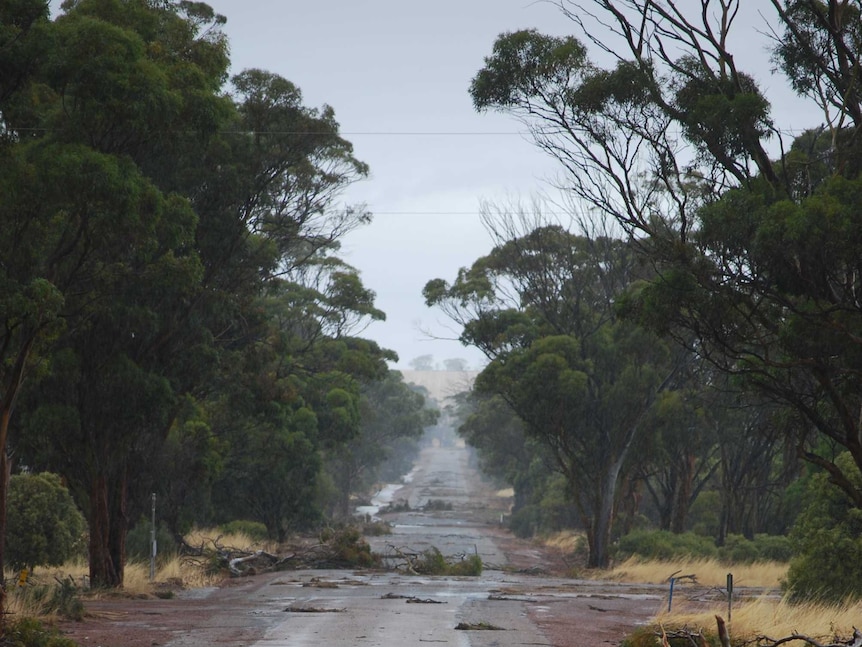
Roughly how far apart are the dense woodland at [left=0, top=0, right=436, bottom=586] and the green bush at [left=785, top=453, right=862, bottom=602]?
40.1 ft

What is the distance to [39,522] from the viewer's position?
25.0 m

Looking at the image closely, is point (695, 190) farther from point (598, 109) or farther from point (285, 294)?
point (285, 294)

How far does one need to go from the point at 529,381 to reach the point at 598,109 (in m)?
20.1

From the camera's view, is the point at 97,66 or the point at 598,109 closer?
the point at 97,66

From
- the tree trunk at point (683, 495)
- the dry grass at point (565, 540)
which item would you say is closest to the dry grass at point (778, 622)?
the tree trunk at point (683, 495)

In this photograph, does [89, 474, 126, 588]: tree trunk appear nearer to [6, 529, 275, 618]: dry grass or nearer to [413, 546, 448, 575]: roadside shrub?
[6, 529, 275, 618]: dry grass

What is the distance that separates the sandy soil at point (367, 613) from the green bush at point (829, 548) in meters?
2.80

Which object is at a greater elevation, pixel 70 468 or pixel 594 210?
pixel 594 210

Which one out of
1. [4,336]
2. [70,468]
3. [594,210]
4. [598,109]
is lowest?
[70,468]

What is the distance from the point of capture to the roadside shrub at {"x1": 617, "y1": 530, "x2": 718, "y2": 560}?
3847cm

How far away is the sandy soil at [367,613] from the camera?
14.3 meters

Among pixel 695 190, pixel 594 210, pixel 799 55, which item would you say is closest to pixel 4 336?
pixel 799 55

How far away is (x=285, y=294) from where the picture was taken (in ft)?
172

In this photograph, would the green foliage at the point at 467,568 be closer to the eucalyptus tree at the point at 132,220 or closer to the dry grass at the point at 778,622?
the eucalyptus tree at the point at 132,220
